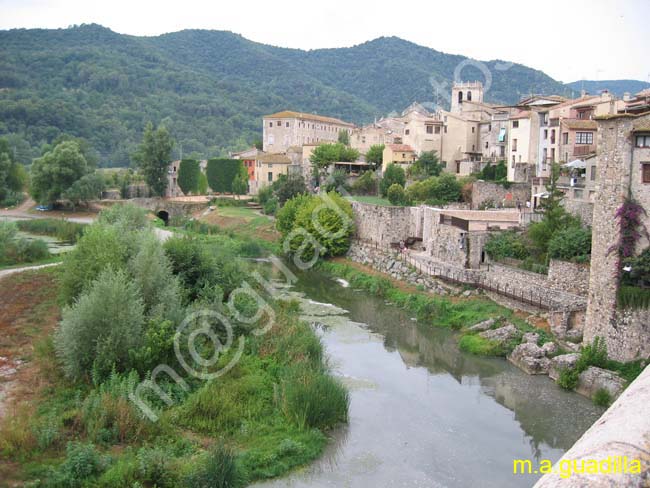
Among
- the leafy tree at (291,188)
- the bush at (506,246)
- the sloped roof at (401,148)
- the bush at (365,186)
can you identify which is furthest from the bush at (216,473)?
the sloped roof at (401,148)

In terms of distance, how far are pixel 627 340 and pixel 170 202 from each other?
119 feet

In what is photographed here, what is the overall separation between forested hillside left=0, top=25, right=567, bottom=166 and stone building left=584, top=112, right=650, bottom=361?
4254cm

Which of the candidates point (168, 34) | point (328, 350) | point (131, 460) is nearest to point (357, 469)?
point (131, 460)

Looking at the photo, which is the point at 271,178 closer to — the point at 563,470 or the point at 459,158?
the point at 459,158

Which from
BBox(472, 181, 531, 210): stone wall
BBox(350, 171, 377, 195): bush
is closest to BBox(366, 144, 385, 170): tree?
BBox(350, 171, 377, 195): bush

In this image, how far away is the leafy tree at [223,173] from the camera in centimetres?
4916

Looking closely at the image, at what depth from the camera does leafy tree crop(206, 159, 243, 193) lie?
161 feet

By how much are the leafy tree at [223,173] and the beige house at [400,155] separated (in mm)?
13328

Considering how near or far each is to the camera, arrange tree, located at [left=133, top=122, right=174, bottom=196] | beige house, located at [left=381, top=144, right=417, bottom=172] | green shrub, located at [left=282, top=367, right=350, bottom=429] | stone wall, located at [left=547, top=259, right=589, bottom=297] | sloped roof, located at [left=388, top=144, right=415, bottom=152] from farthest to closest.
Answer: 1. tree, located at [left=133, top=122, right=174, bottom=196]
2. sloped roof, located at [left=388, top=144, right=415, bottom=152]
3. beige house, located at [left=381, top=144, right=417, bottom=172]
4. stone wall, located at [left=547, top=259, right=589, bottom=297]
5. green shrub, located at [left=282, top=367, right=350, bottom=429]

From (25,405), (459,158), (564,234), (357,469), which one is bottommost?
(357,469)

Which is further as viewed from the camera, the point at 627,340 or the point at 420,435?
the point at 627,340

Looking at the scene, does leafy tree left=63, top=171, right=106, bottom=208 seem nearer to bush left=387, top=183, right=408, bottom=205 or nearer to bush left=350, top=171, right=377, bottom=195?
bush left=350, top=171, right=377, bottom=195

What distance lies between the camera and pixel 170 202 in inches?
1796

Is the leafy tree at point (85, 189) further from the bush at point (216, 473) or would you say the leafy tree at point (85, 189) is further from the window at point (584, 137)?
the bush at point (216, 473)
